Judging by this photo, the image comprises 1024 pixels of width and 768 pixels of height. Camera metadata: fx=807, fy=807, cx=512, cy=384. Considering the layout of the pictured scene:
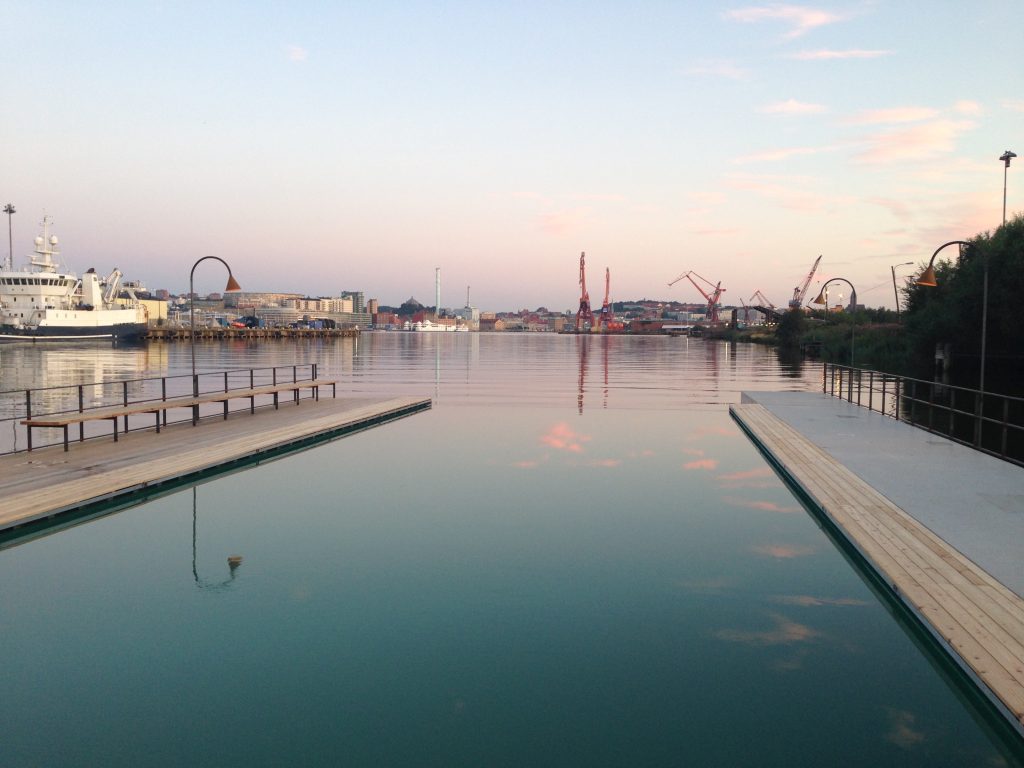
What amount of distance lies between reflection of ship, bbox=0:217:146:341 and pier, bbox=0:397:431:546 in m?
83.2

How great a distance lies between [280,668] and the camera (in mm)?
6871

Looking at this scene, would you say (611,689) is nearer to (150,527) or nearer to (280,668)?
(280,668)

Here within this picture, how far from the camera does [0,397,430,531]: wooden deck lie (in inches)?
450

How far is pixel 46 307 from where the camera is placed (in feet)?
305

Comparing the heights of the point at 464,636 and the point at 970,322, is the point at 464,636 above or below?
below

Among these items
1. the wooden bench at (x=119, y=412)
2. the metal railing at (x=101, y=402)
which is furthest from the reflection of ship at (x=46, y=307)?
the wooden bench at (x=119, y=412)

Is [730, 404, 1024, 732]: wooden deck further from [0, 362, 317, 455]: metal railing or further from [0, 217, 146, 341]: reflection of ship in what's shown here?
[0, 217, 146, 341]: reflection of ship

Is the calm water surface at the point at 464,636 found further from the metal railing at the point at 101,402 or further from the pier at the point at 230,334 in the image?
the pier at the point at 230,334

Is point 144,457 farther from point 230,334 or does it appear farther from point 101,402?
point 230,334

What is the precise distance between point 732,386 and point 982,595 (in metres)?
31.7

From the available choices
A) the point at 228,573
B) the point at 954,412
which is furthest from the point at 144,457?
the point at 954,412

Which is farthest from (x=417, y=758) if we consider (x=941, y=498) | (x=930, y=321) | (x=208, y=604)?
(x=930, y=321)

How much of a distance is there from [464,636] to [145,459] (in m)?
9.36

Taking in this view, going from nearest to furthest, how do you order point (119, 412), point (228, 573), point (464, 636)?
point (464, 636) < point (228, 573) < point (119, 412)
